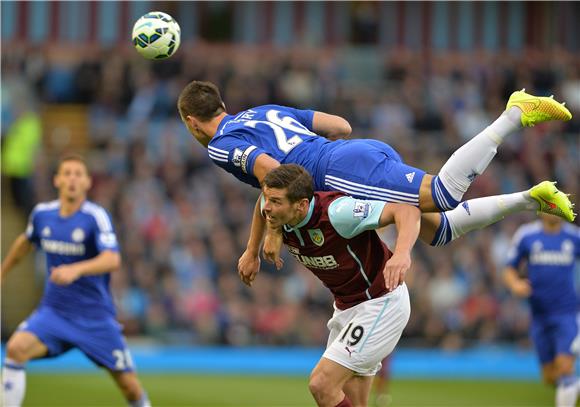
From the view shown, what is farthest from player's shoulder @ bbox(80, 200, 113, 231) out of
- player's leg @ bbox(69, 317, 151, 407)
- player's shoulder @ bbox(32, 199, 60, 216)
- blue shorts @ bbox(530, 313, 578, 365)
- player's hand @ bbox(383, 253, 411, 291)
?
blue shorts @ bbox(530, 313, 578, 365)

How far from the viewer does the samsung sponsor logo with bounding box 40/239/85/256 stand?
1069 cm

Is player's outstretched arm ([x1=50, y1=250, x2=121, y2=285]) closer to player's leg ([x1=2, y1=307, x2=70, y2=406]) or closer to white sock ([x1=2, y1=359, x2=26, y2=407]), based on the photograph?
player's leg ([x1=2, y1=307, x2=70, y2=406])

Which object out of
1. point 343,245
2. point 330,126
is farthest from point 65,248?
point 343,245

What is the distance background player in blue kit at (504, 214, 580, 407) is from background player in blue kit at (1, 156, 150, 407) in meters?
4.60

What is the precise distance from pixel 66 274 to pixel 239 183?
11361mm

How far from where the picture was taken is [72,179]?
10.7m

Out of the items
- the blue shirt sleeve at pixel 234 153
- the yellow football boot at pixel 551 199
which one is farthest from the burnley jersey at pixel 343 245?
the yellow football boot at pixel 551 199

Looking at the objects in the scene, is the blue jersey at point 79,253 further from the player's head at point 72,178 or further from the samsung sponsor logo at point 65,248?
the player's head at point 72,178

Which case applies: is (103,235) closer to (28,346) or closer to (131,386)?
(28,346)

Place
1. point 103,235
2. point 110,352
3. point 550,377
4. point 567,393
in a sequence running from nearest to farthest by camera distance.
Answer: point 110,352 → point 103,235 → point 567,393 → point 550,377

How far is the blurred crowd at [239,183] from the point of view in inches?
770

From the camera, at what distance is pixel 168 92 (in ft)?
71.5

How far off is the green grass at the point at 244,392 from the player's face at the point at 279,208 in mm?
5808

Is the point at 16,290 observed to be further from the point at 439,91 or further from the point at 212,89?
the point at 212,89
